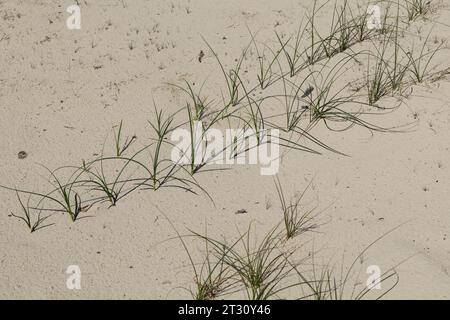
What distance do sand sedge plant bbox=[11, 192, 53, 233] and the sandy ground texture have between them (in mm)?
32

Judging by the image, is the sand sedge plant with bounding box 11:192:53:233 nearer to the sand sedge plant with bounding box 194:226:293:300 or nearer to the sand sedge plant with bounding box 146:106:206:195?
the sand sedge plant with bounding box 146:106:206:195

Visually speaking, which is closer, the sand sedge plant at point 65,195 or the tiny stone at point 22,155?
the sand sedge plant at point 65,195

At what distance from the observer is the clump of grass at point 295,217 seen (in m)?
2.90

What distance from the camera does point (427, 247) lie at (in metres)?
2.80

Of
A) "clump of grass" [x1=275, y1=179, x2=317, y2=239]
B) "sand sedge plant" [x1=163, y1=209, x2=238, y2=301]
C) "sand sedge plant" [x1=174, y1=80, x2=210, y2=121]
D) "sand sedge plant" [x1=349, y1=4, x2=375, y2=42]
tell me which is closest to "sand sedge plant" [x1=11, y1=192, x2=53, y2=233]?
"sand sedge plant" [x1=163, y1=209, x2=238, y2=301]

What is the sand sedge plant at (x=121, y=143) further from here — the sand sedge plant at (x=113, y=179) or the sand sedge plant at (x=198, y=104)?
the sand sedge plant at (x=198, y=104)

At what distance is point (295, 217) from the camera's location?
2969 millimetres

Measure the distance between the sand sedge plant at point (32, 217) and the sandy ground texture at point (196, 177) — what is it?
1.3 inches

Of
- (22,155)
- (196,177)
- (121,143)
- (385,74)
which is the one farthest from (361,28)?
(22,155)

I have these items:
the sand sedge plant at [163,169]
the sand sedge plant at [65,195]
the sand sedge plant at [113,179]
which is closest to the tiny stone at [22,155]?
the sand sedge plant at [65,195]

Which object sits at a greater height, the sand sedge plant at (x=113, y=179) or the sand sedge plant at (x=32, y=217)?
the sand sedge plant at (x=113, y=179)

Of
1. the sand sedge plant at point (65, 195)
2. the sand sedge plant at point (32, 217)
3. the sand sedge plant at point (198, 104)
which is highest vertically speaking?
the sand sedge plant at point (198, 104)

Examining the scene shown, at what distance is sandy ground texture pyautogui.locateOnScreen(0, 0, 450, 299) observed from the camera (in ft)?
9.20

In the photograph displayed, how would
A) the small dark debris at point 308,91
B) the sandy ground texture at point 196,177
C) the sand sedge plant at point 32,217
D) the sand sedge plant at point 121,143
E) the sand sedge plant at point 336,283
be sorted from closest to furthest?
the sand sedge plant at point 336,283
the sandy ground texture at point 196,177
the sand sedge plant at point 32,217
the sand sedge plant at point 121,143
the small dark debris at point 308,91
